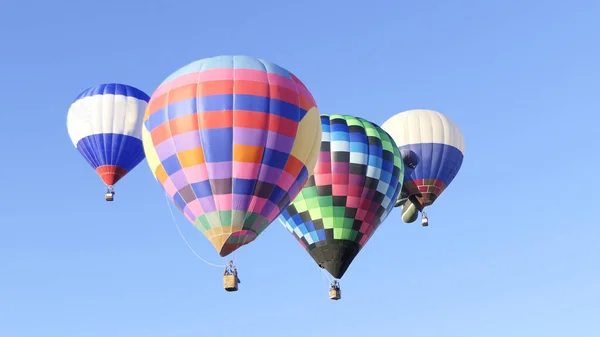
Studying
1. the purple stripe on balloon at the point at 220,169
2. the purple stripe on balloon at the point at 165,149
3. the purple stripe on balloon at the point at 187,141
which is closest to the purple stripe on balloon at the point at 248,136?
the purple stripe on balloon at the point at 220,169

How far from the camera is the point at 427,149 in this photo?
35.6 m

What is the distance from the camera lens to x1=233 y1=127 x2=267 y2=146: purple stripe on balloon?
23828mm

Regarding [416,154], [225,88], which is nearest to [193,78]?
[225,88]

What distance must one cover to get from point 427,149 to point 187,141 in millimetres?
13292

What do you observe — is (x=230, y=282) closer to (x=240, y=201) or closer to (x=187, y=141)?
(x=240, y=201)

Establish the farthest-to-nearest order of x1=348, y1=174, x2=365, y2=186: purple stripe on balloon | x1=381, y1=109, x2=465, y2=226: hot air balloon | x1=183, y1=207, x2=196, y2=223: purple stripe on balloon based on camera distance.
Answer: x1=381, y1=109, x2=465, y2=226: hot air balloon < x1=348, y1=174, x2=365, y2=186: purple stripe on balloon < x1=183, y1=207, x2=196, y2=223: purple stripe on balloon

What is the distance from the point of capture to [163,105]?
969 inches

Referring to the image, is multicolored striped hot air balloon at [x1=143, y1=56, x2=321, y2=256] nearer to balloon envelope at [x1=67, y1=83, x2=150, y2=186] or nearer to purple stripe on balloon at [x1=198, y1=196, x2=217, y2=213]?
purple stripe on balloon at [x1=198, y1=196, x2=217, y2=213]

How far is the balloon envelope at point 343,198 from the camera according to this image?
30.0 metres

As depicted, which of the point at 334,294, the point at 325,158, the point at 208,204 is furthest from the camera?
the point at 325,158

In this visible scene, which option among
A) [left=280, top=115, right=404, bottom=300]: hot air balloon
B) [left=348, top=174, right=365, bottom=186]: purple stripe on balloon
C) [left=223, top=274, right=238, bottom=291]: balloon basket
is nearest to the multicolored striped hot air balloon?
[left=223, top=274, right=238, bottom=291]: balloon basket

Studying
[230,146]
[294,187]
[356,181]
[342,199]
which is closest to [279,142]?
[230,146]

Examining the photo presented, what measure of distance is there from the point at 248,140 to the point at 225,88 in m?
1.32

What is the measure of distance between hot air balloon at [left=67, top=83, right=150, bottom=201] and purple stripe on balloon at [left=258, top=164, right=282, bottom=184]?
13652mm
